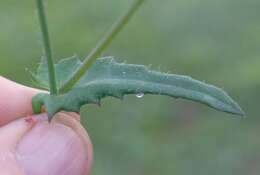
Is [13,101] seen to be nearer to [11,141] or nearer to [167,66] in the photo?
[11,141]

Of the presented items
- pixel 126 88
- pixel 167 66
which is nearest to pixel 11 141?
pixel 126 88

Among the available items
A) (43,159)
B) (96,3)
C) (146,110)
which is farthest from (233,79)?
(43,159)

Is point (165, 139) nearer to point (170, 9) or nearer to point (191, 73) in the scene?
point (191, 73)

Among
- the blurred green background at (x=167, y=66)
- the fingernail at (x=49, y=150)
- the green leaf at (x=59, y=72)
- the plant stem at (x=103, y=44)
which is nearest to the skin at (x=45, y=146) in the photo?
the fingernail at (x=49, y=150)

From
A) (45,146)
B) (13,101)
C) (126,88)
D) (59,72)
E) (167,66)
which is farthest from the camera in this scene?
(167,66)

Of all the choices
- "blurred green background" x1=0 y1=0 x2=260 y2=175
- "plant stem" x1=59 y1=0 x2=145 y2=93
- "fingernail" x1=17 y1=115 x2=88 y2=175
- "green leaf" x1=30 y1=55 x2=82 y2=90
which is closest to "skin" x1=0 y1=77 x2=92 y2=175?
"fingernail" x1=17 y1=115 x2=88 y2=175

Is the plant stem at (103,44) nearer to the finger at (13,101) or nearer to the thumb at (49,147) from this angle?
the thumb at (49,147)
